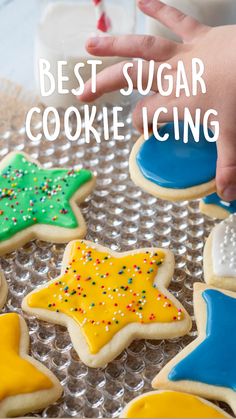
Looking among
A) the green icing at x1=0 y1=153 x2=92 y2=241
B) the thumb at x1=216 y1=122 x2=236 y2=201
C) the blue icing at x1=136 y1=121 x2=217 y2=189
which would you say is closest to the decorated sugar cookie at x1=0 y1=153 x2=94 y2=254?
the green icing at x1=0 y1=153 x2=92 y2=241

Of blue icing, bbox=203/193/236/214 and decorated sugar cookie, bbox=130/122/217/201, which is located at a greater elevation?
decorated sugar cookie, bbox=130/122/217/201

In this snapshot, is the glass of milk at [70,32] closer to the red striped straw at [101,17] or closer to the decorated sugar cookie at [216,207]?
the red striped straw at [101,17]

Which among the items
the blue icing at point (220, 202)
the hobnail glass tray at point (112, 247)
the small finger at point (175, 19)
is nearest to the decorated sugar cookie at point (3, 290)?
the hobnail glass tray at point (112, 247)

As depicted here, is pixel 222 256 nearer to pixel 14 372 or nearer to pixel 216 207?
pixel 216 207

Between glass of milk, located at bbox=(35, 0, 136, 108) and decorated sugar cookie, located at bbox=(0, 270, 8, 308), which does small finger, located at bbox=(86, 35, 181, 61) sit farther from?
decorated sugar cookie, located at bbox=(0, 270, 8, 308)

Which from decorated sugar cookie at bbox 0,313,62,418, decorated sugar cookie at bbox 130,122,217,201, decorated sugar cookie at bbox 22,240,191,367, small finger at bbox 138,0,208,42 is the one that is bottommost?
decorated sugar cookie at bbox 0,313,62,418

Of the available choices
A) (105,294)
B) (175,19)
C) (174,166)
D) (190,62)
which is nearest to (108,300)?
(105,294)

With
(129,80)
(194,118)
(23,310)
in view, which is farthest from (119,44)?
(23,310)

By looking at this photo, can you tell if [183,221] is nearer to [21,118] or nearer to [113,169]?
[113,169]
